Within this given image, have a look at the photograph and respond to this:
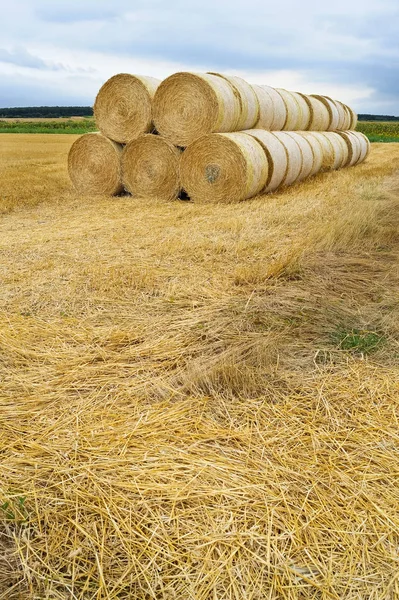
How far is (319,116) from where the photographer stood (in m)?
14.3

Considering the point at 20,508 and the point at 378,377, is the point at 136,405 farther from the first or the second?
the point at 378,377

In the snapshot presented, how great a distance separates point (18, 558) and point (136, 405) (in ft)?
3.47

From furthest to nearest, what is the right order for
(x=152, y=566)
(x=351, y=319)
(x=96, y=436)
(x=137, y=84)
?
1. (x=137, y=84)
2. (x=351, y=319)
3. (x=96, y=436)
4. (x=152, y=566)

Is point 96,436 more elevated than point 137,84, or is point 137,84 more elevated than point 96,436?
point 137,84

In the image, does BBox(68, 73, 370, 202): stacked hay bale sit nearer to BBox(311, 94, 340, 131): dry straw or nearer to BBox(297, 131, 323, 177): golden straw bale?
BBox(297, 131, 323, 177): golden straw bale

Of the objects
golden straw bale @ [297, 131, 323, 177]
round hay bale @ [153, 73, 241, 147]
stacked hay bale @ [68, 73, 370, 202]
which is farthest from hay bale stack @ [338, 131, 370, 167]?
round hay bale @ [153, 73, 241, 147]

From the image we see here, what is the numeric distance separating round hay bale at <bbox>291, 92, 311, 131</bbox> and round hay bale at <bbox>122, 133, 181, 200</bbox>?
4769 mm

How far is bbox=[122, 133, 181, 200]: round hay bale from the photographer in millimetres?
9602

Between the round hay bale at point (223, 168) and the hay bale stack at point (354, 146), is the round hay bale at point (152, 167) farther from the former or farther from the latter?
the hay bale stack at point (354, 146)

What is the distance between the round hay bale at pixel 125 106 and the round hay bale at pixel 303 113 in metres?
4.53

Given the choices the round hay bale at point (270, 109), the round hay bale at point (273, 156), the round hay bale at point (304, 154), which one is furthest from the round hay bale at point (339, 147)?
the round hay bale at point (273, 156)

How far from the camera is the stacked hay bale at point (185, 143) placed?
9.10 meters

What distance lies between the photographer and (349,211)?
301 inches

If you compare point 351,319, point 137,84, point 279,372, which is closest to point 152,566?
point 279,372
